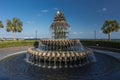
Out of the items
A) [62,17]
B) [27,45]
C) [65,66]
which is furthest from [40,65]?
[27,45]

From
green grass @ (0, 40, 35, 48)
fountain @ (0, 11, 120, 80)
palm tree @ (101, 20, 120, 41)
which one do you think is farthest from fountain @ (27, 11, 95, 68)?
palm tree @ (101, 20, 120, 41)

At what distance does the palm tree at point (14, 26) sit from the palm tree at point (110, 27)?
2711cm

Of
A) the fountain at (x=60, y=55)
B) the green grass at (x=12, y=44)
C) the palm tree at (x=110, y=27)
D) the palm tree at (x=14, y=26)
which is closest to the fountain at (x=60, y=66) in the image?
the fountain at (x=60, y=55)

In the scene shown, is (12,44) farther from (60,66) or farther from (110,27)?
(110,27)

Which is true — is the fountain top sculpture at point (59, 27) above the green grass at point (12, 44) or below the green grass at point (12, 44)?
above

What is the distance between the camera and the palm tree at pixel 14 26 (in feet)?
165

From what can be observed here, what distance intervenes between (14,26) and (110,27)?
98.9 feet

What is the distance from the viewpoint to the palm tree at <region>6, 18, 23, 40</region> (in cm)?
5037

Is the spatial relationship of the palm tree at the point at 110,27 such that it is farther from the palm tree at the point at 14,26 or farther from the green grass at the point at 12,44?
the palm tree at the point at 14,26

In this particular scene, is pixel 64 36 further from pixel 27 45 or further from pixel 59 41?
pixel 27 45

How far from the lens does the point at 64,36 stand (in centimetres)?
1927

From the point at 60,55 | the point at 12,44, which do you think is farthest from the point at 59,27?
the point at 12,44

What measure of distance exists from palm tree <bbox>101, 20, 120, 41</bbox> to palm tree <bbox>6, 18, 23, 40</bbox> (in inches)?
1067

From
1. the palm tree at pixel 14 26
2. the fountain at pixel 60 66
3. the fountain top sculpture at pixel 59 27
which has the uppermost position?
the palm tree at pixel 14 26
